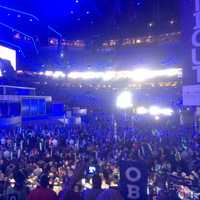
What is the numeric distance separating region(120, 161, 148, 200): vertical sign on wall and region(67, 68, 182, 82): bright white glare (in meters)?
28.4

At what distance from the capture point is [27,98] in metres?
28.5

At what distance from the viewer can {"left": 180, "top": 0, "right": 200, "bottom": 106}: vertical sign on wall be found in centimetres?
684

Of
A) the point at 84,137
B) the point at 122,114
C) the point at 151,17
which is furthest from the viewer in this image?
the point at 122,114

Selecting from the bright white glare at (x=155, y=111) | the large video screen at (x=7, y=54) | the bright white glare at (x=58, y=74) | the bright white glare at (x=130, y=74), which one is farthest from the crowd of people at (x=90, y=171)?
the bright white glare at (x=58, y=74)

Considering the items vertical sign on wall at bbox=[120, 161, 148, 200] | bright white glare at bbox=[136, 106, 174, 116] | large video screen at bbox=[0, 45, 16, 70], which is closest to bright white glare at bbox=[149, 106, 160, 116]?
bright white glare at bbox=[136, 106, 174, 116]

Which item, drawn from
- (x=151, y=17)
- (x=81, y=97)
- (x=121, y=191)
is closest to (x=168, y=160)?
(x=121, y=191)

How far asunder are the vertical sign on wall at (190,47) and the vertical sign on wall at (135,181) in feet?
8.79

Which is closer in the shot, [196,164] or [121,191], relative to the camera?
[121,191]

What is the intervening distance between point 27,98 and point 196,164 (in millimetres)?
20121

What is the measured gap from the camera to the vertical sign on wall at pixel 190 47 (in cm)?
684

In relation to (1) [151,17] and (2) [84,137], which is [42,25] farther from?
(2) [84,137]

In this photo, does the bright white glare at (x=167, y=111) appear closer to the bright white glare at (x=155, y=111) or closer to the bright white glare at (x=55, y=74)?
the bright white glare at (x=155, y=111)

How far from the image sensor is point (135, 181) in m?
4.66

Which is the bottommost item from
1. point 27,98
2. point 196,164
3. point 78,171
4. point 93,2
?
point 196,164
